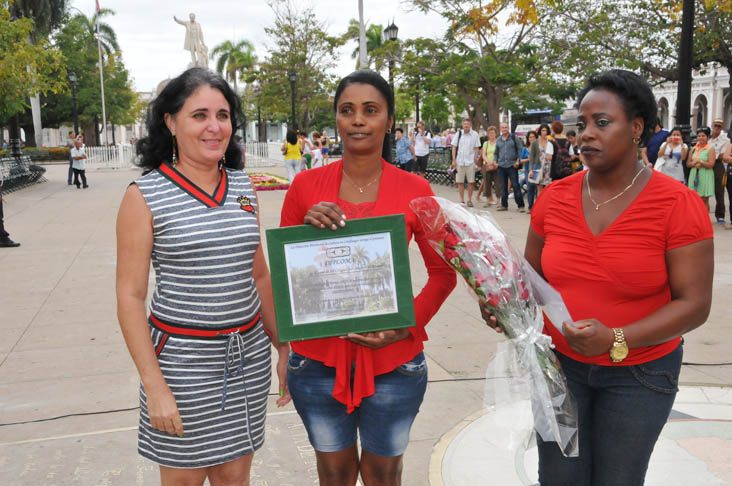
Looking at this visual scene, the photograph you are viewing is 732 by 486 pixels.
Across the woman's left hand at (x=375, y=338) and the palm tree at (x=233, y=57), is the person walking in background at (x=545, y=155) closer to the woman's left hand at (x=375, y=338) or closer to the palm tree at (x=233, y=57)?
the woman's left hand at (x=375, y=338)

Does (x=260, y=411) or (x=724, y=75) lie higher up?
(x=724, y=75)

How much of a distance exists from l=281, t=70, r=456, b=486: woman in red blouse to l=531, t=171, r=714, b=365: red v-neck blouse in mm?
438

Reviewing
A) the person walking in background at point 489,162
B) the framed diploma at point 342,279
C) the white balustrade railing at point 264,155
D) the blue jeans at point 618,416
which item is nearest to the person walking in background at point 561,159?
the person walking in background at point 489,162

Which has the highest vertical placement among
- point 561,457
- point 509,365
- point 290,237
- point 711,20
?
point 711,20

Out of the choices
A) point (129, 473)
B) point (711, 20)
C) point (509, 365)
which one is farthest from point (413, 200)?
point (711, 20)

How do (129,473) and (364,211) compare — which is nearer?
(364,211)

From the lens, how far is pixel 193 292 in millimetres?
2256

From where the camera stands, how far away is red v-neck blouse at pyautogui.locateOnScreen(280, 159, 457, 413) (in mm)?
2311

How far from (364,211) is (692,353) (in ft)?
13.6

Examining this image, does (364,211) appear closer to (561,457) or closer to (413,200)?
(413,200)

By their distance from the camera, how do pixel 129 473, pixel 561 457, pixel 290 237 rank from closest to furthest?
pixel 290 237, pixel 561 457, pixel 129 473

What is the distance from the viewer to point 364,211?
7.85 feet

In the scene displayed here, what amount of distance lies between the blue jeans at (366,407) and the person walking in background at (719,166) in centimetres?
1122

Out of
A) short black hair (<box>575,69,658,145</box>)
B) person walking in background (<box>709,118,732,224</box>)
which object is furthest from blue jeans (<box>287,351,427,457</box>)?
person walking in background (<box>709,118,732,224</box>)
